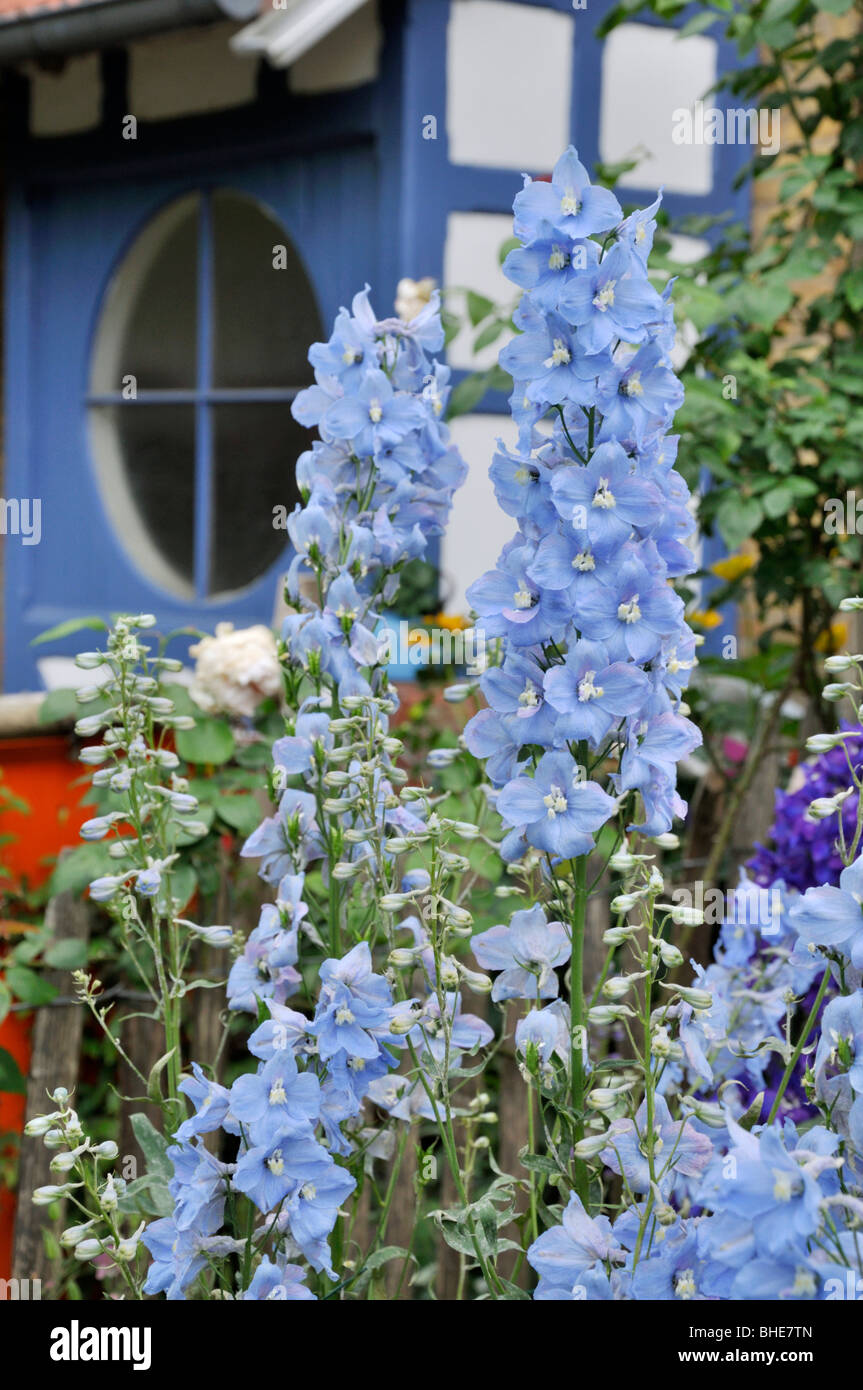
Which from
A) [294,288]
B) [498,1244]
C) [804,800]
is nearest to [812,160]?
[804,800]

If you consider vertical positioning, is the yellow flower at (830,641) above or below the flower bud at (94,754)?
above

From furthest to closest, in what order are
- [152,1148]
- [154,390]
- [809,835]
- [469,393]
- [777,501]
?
[154,390]
[469,393]
[777,501]
[809,835]
[152,1148]

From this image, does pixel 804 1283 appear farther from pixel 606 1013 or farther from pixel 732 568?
pixel 732 568

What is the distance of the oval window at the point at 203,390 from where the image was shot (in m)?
3.93

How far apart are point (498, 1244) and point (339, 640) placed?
53cm

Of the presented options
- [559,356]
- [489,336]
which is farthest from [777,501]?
[559,356]

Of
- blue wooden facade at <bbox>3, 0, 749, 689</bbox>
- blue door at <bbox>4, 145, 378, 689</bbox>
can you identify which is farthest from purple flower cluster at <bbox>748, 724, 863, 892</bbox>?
blue door at <bbox>4, 145, 378, 689</bbox>

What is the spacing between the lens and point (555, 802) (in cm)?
102

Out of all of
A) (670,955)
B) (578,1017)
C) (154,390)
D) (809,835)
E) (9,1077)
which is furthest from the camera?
(154,390)

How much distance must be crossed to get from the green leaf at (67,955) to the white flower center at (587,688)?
126 cm

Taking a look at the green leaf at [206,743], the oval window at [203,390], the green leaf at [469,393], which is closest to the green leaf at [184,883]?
the green leaf at [206,743]

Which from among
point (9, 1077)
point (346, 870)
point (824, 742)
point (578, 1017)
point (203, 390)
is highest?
point (203, 390)

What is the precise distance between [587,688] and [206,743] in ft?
4.34

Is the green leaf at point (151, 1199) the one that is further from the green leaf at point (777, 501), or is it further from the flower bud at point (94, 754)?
the green leaf at point (777, 501)
